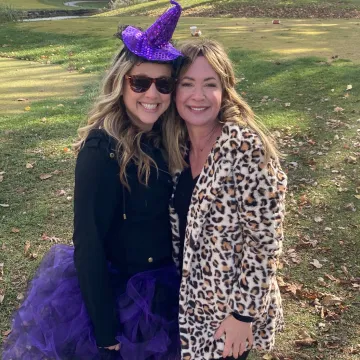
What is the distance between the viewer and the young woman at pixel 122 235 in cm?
199

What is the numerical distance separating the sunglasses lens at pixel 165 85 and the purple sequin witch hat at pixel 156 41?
10 cm

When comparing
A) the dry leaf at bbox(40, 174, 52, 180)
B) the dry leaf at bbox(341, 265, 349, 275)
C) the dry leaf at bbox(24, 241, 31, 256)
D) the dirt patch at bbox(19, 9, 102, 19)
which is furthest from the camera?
the dirt patch at bbox(19, 9, 102, 19)

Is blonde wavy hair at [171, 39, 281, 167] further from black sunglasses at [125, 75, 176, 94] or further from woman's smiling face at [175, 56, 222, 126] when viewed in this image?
black sunglasses at [125, 75, 176, 94]

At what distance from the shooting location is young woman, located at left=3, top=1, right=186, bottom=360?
6.53ft

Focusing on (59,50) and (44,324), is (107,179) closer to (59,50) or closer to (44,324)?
(44,324)

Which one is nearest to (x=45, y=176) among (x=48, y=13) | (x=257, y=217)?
(x=257, y=217)

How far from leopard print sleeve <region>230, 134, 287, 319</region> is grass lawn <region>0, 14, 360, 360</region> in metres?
1.57

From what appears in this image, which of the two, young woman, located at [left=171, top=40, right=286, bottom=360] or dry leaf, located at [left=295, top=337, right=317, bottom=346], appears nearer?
young woman, located at [left=171, top=40, right=286, bottom=360]

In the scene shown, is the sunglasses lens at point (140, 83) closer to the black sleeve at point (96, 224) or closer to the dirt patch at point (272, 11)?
the black sleeve at point (96, 224)

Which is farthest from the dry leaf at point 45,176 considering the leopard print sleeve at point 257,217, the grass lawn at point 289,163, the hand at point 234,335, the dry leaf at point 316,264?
the leopard print sleeve at point 257,217

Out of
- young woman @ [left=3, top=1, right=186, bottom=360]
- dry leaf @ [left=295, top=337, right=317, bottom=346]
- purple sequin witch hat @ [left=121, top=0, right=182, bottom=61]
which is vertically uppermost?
purple sequin witch hat @ [left=121, top=0, right=182, bottom=61]

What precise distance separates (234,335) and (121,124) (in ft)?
3.67

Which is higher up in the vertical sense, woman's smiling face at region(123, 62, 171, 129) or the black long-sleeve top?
woman's smiling face at region(123, 62, 171, 129)

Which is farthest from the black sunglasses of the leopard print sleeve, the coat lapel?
the leopard print sleeve
